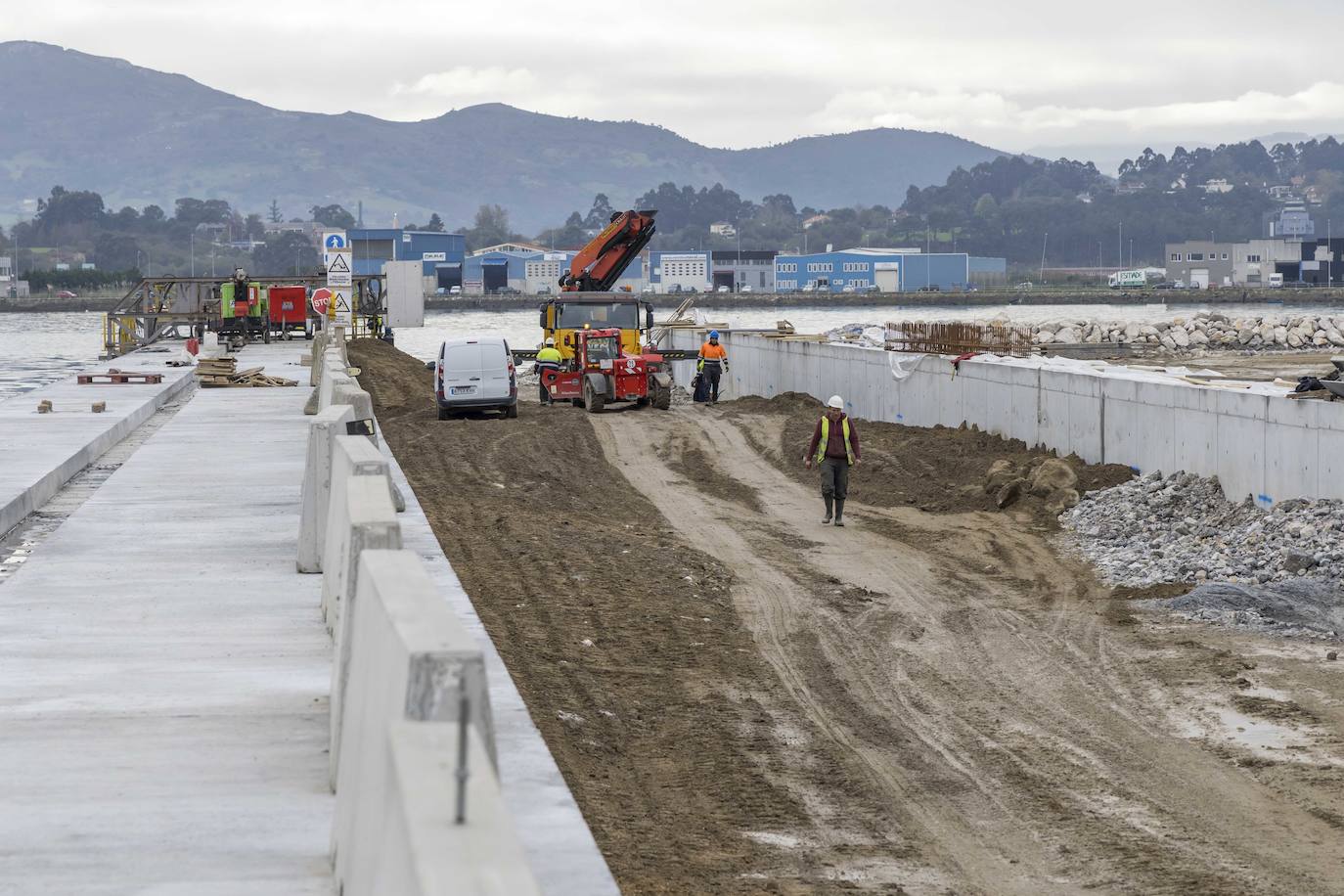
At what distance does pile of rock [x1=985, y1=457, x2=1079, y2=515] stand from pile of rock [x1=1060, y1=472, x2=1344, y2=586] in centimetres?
28

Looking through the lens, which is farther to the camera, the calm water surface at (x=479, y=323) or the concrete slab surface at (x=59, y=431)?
the calm water surface at (x=479, y=323)

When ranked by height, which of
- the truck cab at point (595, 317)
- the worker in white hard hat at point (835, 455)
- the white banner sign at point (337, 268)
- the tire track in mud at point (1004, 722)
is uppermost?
the white banner sign at point (337, 268)

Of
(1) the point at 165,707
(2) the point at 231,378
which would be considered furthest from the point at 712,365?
(1) the point at 165,707

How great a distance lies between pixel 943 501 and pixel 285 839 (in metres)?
16.9

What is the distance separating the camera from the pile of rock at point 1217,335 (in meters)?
64.2

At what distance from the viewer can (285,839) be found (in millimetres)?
6742

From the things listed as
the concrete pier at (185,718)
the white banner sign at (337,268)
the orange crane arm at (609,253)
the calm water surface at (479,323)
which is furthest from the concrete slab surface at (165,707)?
the orange crane arm at (609,253)

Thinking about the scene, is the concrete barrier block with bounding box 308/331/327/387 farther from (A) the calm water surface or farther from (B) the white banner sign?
(A) the calm water surface

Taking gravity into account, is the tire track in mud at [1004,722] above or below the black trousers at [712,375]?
below

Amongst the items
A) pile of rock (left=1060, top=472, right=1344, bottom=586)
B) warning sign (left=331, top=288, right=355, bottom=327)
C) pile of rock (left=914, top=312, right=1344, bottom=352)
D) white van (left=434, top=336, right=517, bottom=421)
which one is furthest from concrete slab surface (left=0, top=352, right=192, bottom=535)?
pile of rock (left=914, top=312, right=1344, bottom=352)

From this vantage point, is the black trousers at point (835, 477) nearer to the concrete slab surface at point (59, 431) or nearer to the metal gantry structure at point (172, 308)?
the concrete slab surface at point (59, 431)

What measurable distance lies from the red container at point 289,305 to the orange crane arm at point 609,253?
19494 millimetres

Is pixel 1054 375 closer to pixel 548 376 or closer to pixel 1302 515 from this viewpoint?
pixel 1302 515

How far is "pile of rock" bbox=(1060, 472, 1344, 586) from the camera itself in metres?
16.0
